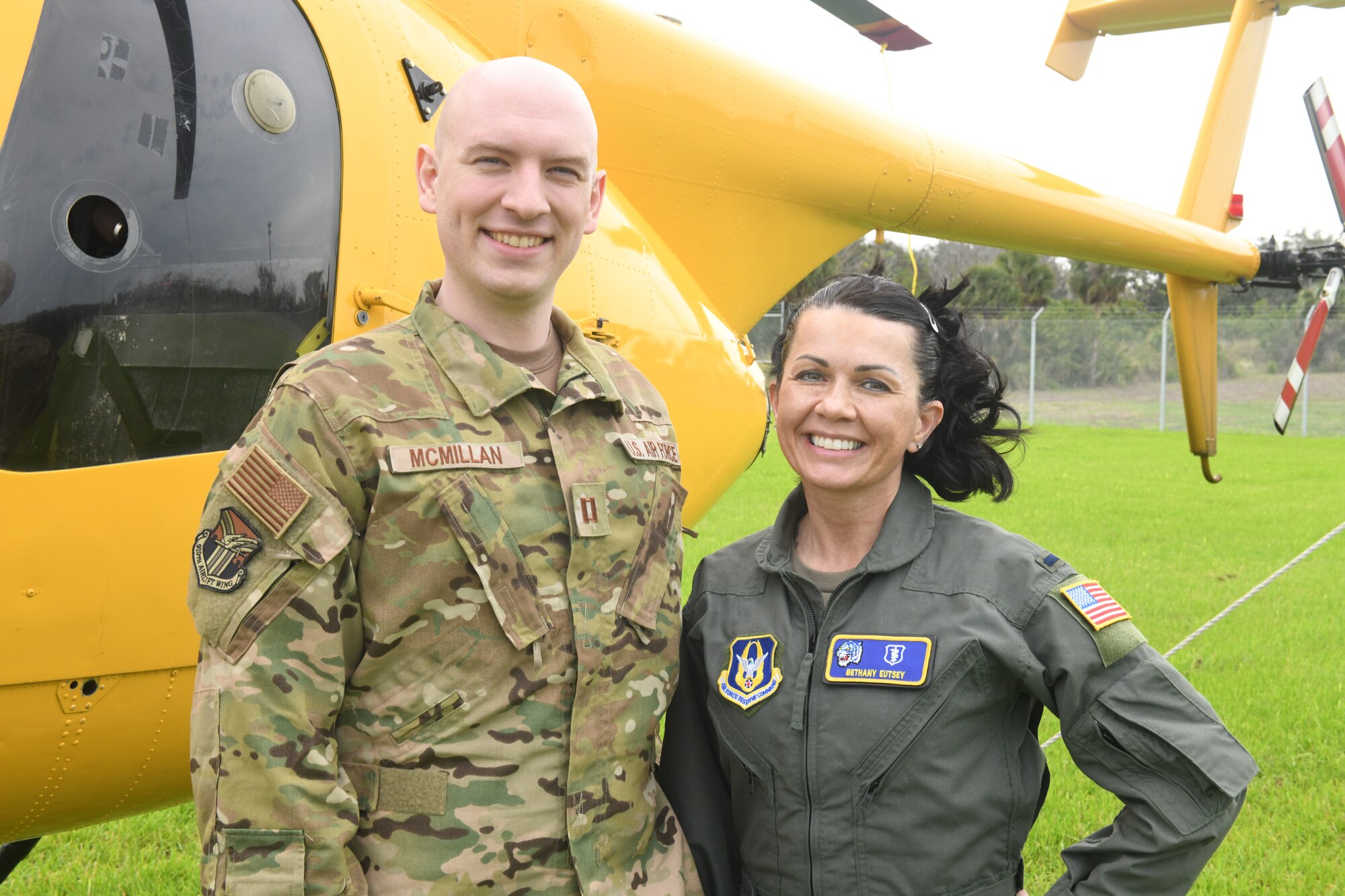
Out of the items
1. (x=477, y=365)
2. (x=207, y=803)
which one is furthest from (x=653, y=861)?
(x=477, y=365)

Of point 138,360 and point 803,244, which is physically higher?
point 803,244

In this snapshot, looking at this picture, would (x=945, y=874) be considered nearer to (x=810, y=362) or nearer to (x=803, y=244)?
(x=810, y=362)

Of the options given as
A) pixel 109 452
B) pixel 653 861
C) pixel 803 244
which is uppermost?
pixel 803 244

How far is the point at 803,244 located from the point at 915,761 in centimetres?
337

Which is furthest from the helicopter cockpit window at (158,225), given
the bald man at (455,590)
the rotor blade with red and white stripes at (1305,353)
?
the rotor blade with red and white stripes at (1305,353)

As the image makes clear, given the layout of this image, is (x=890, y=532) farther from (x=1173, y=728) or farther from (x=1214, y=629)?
(x=1214, y=629)

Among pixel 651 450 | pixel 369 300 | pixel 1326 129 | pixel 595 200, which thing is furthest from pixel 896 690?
pixel 1326 129

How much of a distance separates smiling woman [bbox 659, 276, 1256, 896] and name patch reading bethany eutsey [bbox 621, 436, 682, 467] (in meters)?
0.23

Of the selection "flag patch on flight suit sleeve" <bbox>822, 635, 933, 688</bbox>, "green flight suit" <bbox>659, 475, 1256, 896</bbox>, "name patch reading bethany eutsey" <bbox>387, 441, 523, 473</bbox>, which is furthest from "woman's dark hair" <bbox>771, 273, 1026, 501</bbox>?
"name patch reading bethany eutsey" <bbox>387, 441, 523, 473</bbox>

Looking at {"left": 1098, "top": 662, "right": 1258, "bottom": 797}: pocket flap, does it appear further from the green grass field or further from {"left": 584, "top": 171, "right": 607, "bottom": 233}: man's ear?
the green grass field

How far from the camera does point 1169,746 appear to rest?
1.65m

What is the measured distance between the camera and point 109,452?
216cm

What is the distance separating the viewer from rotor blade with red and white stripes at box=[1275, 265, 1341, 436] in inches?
314

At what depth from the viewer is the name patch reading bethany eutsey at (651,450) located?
5.93ft
